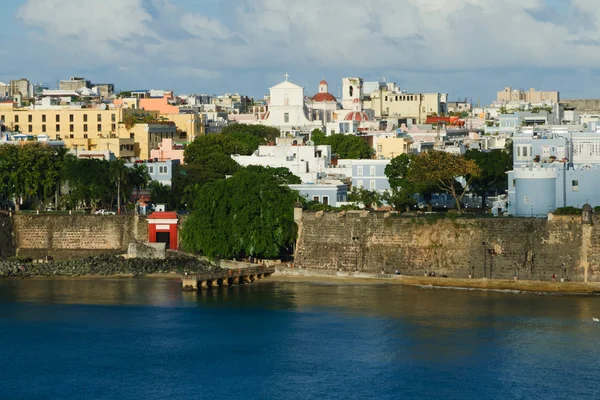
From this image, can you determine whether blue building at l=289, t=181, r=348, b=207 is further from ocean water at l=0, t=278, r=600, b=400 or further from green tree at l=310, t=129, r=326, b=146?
green tree at l=310, t=129, r=326, b=146

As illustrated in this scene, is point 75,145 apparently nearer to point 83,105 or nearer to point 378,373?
point 83,105

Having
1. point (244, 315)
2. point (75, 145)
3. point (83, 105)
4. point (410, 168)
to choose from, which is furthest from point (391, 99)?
point (244, 315)

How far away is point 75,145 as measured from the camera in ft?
255

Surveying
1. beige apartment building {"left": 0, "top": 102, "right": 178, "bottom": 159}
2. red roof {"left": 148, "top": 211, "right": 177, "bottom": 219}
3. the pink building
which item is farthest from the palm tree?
beige apartment building {"left": 0, "top": 102, "right": 178, "bottom": 159}

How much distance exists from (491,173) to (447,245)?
42.5ft

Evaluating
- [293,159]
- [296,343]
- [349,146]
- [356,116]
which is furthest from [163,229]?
[356,116]

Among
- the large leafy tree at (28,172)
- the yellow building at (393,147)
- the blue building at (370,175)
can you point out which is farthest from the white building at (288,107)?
the large leafy tree at (28,172)

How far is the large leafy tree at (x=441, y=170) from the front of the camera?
62.8 metres

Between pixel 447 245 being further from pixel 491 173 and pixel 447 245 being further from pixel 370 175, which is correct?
pixel 370 175

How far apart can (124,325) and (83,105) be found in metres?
43.1

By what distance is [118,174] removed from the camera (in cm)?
6475

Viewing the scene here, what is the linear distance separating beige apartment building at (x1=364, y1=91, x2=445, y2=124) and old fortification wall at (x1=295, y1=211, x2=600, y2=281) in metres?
78.1

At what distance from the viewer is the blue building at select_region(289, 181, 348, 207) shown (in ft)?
211

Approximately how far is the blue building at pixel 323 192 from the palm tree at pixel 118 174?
289 inches
